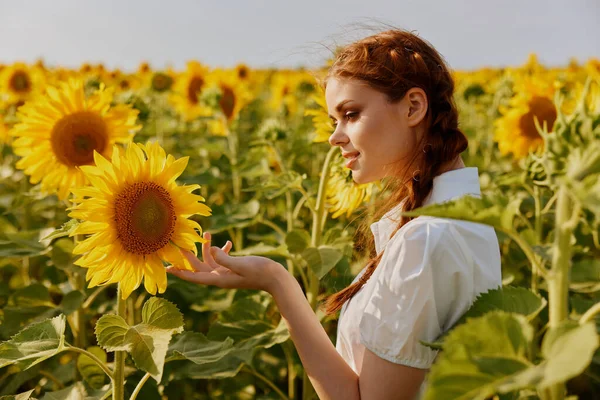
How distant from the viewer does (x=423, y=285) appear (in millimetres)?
1356

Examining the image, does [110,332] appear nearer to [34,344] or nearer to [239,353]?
[34,344]

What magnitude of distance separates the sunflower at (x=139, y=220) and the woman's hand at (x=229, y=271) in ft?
0.16

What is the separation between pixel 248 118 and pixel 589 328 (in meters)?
6.19

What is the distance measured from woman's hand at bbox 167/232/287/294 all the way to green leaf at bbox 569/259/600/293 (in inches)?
53.7

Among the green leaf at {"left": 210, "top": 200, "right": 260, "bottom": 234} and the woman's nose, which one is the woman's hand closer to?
the woman's nose

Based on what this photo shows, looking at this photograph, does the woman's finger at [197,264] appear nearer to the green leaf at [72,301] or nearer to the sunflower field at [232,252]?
the sunflower field at [232,252]

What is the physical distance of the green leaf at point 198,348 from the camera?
169 centimetres

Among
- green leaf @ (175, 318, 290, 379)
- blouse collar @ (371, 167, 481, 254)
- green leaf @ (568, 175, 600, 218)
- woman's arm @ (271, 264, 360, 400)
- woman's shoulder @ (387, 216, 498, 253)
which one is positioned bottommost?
green leaf @ (175, 318, 290, 379)

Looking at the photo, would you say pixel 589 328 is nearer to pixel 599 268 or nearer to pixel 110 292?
pixel 599 268

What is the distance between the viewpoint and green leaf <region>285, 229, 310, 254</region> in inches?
92.3

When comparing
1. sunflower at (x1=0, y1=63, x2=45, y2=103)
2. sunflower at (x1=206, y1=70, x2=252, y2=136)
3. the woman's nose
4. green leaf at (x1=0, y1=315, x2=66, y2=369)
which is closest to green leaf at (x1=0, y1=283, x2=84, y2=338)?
green leaf at (x1=0, y1=315, x2=66, y2=369)

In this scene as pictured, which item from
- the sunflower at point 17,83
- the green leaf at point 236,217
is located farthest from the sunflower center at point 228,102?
the sunflower at point 17,83

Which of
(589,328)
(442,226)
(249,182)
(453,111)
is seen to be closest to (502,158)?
(249,182)

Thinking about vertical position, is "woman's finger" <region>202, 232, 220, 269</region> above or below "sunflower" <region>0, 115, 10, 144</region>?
above
